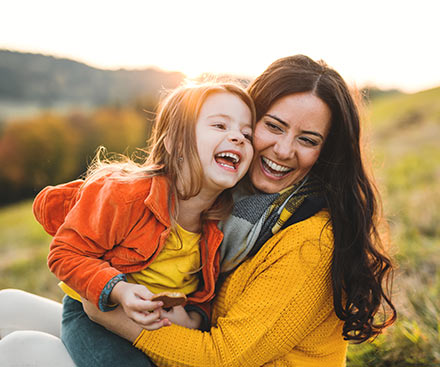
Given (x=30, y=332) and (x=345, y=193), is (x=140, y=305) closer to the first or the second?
(x=30, y=332)

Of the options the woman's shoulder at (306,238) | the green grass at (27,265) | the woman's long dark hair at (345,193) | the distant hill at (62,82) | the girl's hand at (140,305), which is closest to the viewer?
the girl's hand at (140,305)

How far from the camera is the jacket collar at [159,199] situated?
1.78m

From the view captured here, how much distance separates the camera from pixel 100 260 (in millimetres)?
1704

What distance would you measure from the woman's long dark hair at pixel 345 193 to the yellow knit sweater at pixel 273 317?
0.09m

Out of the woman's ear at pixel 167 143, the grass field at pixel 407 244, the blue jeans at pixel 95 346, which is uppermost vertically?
the woman's ear at pixel 167 143

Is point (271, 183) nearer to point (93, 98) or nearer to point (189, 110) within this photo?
point (189, 110)

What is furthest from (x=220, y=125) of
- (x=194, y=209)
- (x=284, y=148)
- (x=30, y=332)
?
(x=30, y=332)

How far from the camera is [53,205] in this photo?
6.54 ft

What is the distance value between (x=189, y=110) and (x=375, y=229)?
3.47ft

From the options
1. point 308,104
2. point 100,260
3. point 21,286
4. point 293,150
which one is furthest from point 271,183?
point 21,286

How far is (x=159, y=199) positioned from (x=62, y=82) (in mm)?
21508

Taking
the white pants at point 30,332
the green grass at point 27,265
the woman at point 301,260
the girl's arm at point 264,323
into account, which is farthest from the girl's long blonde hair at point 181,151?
the green grass at point 27,265

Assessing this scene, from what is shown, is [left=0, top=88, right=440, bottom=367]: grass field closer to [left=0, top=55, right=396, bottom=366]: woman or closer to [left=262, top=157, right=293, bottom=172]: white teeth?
[left=0, top=55, right=396, bottom=366]: woman

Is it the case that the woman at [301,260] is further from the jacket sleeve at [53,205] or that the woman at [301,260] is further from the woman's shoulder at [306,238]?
the jacket sleeve at [53,205]
